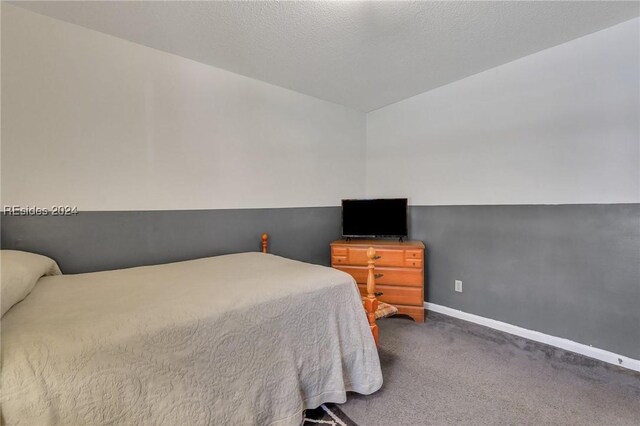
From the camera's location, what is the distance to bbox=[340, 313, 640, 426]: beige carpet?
153 cm

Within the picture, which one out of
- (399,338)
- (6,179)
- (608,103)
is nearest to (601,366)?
(399,338)

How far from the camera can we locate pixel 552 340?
2299 mm

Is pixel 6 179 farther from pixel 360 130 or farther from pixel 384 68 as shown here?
pixel 360 130

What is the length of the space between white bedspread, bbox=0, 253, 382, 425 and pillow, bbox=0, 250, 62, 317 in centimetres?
5

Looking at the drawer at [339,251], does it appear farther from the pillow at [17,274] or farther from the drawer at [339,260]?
the pillow at [17,274]

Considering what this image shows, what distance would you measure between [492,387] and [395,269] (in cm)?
126

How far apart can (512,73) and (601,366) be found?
2469 mm

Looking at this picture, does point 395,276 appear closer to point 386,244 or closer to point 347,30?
point 386,244

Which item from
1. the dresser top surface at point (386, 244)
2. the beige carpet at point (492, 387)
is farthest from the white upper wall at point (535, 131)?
the beige carpet at point (492, 387)

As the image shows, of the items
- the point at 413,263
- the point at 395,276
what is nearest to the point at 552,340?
the point at 413,263

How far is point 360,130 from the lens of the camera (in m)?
3.77

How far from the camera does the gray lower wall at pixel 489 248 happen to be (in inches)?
77.8

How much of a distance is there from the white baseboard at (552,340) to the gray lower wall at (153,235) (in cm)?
172

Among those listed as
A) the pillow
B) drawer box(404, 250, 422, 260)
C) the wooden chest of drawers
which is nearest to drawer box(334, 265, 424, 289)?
the wooden chest of drawers
